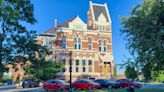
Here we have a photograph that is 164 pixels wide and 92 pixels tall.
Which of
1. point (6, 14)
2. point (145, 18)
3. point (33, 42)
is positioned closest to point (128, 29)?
point (145, 18)

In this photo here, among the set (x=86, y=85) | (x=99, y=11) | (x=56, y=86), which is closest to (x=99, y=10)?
(x=99, y=11)

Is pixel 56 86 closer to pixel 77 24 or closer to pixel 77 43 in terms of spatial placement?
pixel 77 43

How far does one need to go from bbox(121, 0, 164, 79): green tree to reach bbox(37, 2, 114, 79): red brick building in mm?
39388

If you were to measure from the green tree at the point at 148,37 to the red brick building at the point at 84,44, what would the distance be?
39388 mm

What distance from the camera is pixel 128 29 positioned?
29.5 meters

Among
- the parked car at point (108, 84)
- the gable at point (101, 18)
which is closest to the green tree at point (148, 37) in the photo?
the parked car at point (108, 84)

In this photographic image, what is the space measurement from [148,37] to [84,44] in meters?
45.0

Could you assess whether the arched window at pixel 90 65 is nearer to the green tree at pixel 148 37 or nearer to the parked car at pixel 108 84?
the parked car at pixel 108 84

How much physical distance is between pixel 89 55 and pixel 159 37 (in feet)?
152

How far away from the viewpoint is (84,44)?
7106 cm

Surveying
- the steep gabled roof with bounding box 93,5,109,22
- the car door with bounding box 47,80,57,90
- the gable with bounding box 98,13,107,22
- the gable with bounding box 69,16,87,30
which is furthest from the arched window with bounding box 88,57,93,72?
the car door with bounding box 47,80,57,90

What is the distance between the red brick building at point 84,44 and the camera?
68.6 m

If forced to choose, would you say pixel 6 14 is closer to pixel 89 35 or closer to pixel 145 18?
pixel 145 18

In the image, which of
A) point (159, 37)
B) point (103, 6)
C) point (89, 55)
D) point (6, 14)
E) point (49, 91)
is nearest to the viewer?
point (6, 14)
